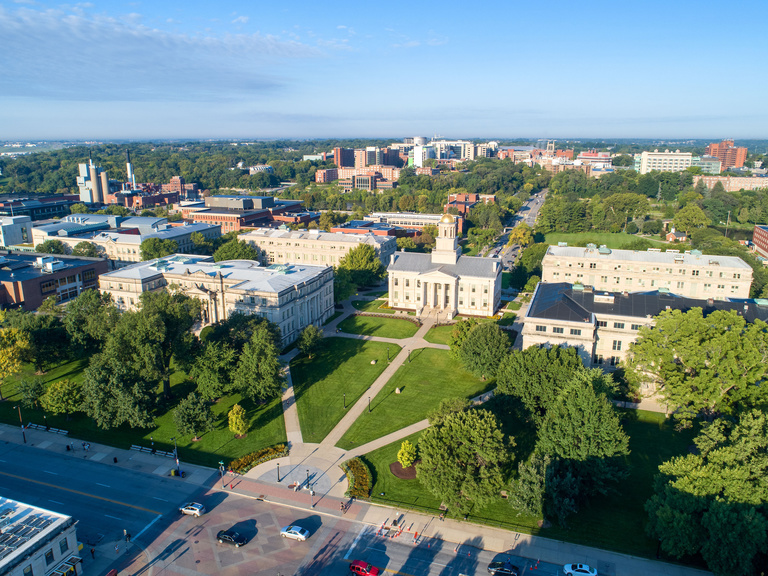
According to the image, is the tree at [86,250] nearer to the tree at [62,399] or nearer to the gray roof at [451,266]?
the tree at [62,399]

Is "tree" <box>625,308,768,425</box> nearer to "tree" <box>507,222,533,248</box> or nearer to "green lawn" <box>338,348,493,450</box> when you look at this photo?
"green lawn" <box>338,348,493,450</box>

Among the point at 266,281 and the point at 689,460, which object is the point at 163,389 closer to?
the point at 266,281

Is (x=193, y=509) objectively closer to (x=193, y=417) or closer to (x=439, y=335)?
(x=193, y=417)

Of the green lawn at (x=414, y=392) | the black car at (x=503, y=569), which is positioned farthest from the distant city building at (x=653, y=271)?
the black car at (x=503, y=569)

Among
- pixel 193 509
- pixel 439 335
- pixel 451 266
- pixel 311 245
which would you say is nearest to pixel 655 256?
pixel 451 266

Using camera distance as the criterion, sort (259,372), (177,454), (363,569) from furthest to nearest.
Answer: (259,372) → (177,454) → (363,569)

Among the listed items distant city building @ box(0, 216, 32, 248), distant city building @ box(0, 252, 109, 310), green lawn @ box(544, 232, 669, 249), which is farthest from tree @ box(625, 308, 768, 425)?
distant city building @ box(0, 216, 32, 248)
